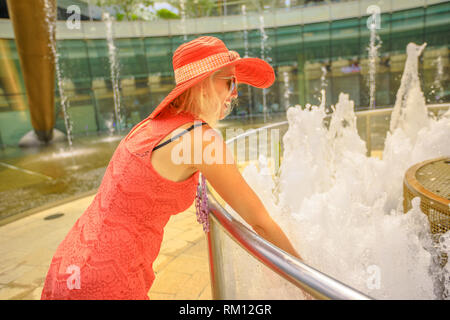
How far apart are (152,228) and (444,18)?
16992 mm

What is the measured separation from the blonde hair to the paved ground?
1.62 metres

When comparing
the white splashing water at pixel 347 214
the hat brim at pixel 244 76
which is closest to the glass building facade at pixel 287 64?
the white splashing water at pixel 347 214

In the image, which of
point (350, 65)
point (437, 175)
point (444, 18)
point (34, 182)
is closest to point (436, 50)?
point (444, 18)

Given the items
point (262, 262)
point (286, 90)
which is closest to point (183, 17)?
point (286, 90)

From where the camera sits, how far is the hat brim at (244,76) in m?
0.99

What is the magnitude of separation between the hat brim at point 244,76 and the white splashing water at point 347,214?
562 mm

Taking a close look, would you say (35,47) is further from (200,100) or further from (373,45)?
(373,45)

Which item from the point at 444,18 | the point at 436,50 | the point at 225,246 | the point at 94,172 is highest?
the point at 444,18

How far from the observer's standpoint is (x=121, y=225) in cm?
100

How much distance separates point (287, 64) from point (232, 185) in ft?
52.9

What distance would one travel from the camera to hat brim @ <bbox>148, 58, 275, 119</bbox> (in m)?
0.99
